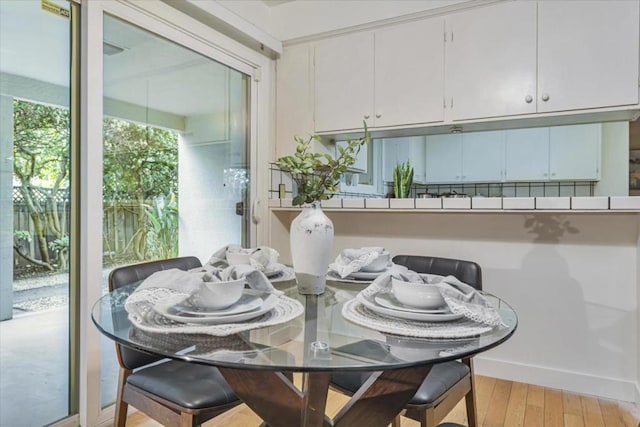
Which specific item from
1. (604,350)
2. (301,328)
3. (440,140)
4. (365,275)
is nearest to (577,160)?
(440,140)

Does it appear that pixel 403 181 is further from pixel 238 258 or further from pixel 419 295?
pixel 419 295

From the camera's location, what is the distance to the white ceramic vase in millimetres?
1264

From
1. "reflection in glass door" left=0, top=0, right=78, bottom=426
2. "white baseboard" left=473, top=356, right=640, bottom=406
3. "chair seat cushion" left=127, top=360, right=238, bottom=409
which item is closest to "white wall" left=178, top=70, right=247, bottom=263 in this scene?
"reflection in glass door" left=0, top=0, right=78, bottom=426

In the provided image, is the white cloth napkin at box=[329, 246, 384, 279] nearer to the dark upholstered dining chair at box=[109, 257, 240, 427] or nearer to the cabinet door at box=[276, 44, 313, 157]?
the dark upholstered dining chair at box=[109, 257, 240, 427]

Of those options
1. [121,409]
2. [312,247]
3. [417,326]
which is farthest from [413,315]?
[121,409]

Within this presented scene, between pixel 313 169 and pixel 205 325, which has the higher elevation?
pixel 313 169

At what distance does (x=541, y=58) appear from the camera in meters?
2.21

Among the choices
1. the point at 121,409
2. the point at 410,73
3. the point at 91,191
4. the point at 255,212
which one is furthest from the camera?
the point at 255,212

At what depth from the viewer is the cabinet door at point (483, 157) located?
4.18 metres

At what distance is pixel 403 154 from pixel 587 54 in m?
2.01

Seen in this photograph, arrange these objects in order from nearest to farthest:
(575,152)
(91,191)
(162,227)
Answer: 1. (91,191)
2. (162,227)
3. (575,152)

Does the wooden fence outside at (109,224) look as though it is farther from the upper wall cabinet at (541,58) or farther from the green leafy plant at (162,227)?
the upper wall cabinet at (541,58)

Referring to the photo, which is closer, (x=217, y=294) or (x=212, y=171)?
(x=217, y=294)

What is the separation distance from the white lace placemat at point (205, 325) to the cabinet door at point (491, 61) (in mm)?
1832
